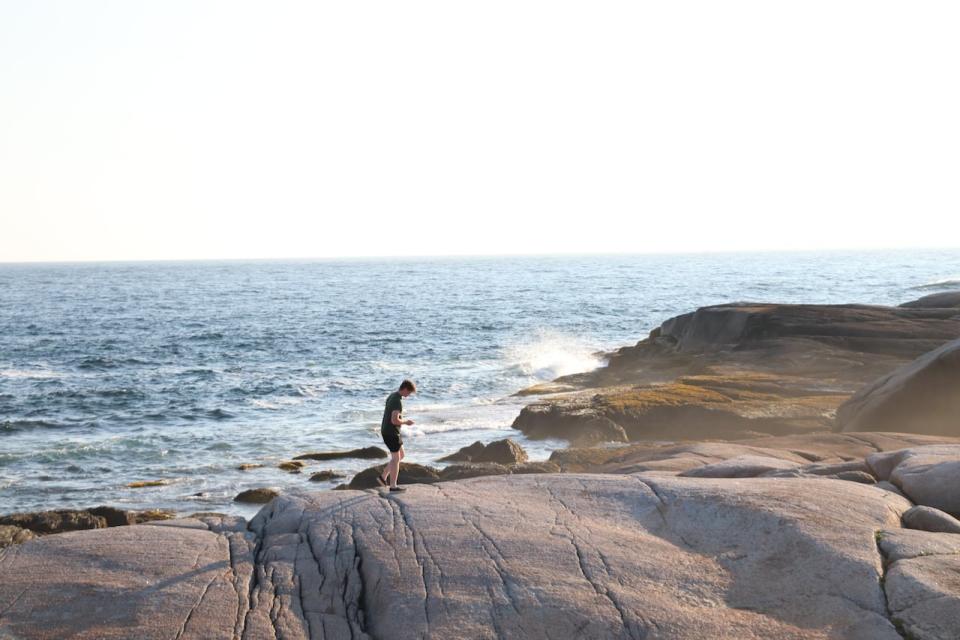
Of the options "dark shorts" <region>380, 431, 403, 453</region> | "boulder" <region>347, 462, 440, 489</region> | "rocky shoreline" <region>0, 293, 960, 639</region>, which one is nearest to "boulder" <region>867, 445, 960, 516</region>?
"rocky shoreline" <region>0, 293, 960, 639</region>

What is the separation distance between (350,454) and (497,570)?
16.1 meters

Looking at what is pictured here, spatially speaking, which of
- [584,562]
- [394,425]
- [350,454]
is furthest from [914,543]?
[350,454]

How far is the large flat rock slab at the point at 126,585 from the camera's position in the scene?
8219mm

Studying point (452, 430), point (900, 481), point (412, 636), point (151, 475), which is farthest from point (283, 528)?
point (452, 430)

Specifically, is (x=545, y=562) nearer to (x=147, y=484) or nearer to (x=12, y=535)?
(x=12, y=535)

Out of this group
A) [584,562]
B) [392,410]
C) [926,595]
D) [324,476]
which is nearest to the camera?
[926,595]

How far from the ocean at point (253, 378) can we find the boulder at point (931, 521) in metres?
13.2

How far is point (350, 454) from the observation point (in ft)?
80.6

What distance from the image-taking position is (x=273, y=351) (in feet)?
169

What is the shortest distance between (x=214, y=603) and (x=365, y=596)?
4.77 feet

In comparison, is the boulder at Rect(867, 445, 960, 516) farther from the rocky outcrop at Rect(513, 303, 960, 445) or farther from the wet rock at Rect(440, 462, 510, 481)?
the wet rock at Rect(440, 462, 510, 481)

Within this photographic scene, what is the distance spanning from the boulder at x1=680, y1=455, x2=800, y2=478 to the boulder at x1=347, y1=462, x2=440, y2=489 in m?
6.44

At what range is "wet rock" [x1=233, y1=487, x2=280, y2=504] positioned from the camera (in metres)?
19.7

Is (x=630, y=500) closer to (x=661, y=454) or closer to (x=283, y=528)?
(x=283, y=528)
